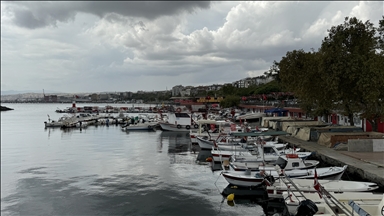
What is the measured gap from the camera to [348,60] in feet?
106

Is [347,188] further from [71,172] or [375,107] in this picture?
[71,172]

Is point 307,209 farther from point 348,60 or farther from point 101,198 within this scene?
point 348,60

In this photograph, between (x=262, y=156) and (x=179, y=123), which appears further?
(x=179, y=123)

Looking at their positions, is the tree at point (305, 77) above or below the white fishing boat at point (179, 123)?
above

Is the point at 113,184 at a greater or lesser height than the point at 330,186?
lesser

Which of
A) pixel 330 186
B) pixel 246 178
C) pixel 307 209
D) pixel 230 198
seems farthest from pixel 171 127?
pixel 307 209

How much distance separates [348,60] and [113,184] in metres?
23.7

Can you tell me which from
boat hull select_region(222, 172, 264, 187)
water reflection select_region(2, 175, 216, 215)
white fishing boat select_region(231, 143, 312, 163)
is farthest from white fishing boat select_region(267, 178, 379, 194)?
white fishing boat select_region(231, 143, 312, 163)

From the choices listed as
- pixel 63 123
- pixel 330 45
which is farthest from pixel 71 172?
pixel 63 123

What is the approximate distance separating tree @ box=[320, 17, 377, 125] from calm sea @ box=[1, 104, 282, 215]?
14.5 metres

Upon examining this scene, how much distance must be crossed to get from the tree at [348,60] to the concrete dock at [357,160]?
18.5 ft

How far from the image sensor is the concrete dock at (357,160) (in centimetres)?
2051

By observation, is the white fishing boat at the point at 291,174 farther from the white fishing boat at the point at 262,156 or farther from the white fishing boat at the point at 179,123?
the white fishing boat at the point at 179,123

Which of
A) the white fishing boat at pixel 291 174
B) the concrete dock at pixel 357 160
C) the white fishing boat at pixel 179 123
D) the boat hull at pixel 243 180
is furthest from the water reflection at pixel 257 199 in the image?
the white fishing boat at pixel 179 123
